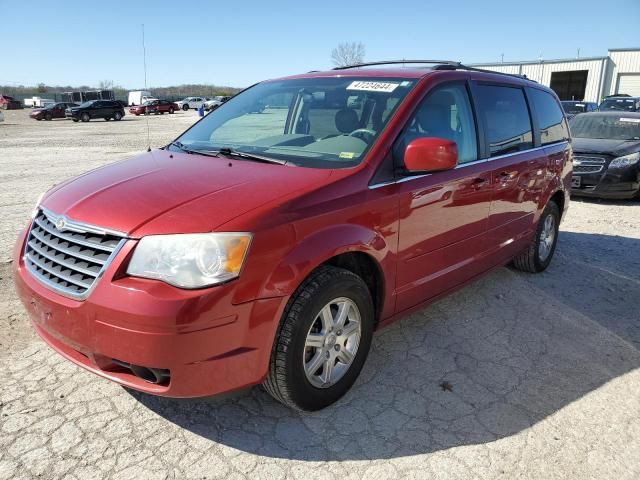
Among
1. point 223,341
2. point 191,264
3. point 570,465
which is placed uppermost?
point 191,264

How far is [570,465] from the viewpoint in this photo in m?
2.44

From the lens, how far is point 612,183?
333 inches

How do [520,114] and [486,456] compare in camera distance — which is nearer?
[486,456]

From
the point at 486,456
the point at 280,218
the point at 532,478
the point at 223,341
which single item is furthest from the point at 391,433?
the point at 280,218

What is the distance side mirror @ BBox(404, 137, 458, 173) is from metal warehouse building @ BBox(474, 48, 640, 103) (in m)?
40.6

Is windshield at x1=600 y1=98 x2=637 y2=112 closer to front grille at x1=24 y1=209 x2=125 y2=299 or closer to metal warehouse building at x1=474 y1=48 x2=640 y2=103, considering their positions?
front grille at x1=24 y1=209 x2=125 y2=299

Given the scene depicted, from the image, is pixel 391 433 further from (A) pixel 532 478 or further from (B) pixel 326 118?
(B) pixel 326 118

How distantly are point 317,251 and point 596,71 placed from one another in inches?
1833

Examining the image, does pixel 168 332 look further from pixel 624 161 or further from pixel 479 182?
pixel 624 161

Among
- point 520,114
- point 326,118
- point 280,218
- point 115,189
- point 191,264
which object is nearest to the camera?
point 191,264

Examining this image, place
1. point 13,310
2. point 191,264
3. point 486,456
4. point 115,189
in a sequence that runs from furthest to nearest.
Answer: point 13,310 < point 115,189 < point 486,456 < point 191,264

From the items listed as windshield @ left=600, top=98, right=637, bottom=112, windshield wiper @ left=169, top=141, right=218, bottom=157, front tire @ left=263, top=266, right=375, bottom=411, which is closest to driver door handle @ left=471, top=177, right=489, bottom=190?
front tire @ left=263, top=266, right=375, bottom=411

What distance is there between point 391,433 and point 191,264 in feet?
4.54

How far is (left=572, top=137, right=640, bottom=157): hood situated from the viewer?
8.54 metres
